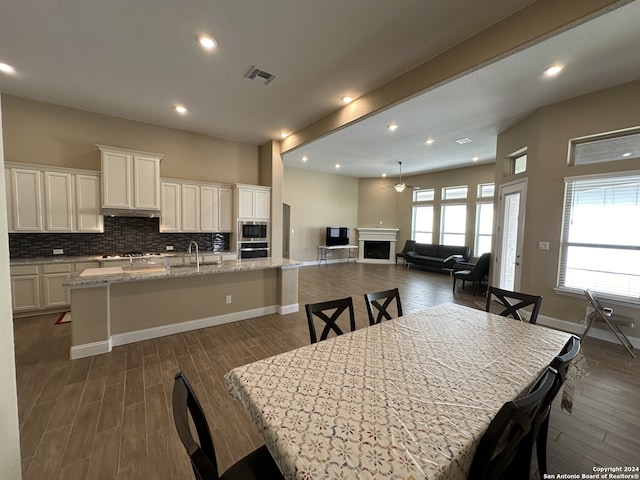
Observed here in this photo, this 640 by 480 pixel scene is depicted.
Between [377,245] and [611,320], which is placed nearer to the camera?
[611,320]

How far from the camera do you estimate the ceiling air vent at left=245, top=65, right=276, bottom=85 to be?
10.4 ft

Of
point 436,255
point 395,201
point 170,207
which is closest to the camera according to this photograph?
point 170,207

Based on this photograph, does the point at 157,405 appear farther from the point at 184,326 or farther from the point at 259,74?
the point at 259,74

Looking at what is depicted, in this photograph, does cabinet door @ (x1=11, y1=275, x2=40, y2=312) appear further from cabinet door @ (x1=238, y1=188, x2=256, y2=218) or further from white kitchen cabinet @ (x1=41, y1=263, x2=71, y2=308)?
cabinet door @ (x1=238, y1=188, x2=256, y2=218)

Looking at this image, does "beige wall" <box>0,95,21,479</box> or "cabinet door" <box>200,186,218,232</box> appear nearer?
"beige wall" <box>0,95,21,479</box>

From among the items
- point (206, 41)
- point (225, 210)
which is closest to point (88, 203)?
point (225, 210)

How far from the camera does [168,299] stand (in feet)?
11.0

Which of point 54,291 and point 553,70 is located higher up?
point 553,70

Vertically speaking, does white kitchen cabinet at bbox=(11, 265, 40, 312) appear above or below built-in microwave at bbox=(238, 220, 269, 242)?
below

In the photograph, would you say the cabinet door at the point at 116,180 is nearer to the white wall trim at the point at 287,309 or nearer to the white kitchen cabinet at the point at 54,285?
the white kitchen cabinet at the point at 54,285

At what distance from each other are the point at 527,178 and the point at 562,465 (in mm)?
3933

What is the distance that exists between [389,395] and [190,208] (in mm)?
5187

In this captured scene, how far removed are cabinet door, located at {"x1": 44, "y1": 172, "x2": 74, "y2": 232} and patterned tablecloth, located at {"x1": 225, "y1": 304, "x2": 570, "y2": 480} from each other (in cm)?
476

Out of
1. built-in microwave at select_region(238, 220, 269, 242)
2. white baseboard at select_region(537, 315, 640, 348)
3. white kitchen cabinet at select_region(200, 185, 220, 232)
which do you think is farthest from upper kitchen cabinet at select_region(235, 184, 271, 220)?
white baseboard at select_region(537, 315, 640, 348)
